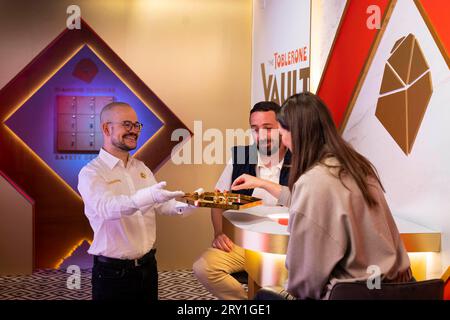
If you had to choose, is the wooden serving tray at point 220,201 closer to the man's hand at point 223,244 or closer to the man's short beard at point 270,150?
the man's hand at point 223,244

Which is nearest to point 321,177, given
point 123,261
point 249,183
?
point 249,183

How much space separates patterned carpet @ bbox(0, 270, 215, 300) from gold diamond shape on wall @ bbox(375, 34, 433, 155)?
7.21 feet

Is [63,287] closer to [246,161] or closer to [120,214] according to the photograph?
[246,161]

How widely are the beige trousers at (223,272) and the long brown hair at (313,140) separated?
1312 millimetres

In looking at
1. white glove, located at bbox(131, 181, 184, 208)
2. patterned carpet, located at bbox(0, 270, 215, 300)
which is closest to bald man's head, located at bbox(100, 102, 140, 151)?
white glove, located at bbox(131, 181, 184, 208)

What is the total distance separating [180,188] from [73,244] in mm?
1181

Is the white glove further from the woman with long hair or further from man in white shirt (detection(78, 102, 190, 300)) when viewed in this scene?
the woman with long hair

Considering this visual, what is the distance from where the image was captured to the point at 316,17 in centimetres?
399

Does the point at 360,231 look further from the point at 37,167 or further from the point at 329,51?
the point at 37,167

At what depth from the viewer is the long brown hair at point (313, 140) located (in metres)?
1.90

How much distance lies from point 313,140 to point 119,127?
1.30 meters

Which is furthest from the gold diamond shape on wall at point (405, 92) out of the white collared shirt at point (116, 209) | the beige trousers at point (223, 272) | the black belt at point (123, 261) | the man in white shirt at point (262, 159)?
the black belt at point (123, 261)

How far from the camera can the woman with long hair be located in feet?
5.71
